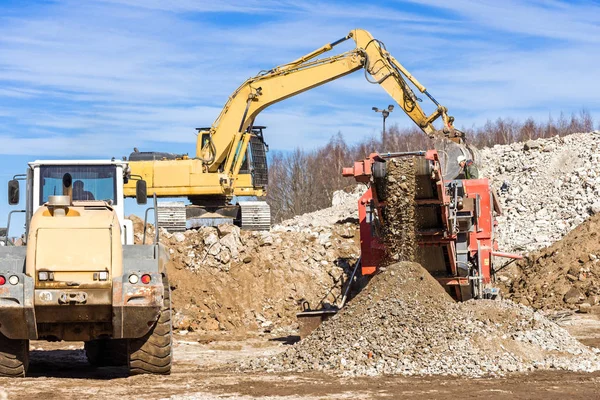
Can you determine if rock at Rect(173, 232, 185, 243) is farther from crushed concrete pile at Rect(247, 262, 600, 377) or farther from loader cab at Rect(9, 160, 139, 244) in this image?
loader cab at Rect(9, 160, 139, 244)

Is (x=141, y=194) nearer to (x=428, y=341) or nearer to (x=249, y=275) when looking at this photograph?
(x=428, y=341)

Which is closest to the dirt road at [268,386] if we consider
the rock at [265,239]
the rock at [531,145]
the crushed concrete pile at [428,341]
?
the crushed concrete pile at [428,341]

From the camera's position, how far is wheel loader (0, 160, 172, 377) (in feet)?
34.5

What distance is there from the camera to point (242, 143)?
80.4ft

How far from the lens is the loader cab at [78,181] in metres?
12.2

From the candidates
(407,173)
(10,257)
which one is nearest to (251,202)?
(407,173)

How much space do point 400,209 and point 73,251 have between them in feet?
20.8

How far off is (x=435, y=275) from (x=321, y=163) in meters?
49.8

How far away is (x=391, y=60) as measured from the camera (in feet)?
76.1

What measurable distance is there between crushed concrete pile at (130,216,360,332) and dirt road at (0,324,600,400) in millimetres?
6766

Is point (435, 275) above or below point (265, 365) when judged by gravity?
above

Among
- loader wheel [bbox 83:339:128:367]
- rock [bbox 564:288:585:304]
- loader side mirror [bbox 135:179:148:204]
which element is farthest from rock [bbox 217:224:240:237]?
loader side mirror [bbox 135:179:148:204]

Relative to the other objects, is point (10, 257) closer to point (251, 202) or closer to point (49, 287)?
point (49, 287)

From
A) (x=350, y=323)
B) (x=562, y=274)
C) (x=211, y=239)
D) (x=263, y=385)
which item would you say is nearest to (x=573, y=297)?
(x=562, y=274)
